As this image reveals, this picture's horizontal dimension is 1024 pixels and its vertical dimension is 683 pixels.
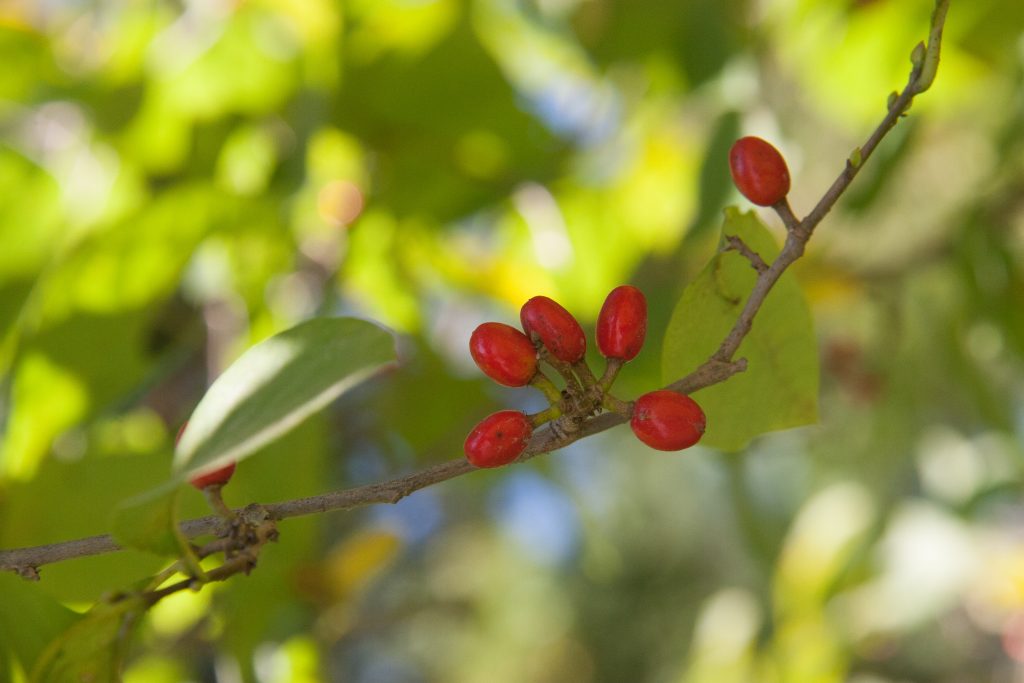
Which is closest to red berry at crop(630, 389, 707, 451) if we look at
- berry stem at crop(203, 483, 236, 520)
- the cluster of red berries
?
the cluster of red berries

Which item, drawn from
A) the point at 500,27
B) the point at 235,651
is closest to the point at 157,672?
the point at 235,651

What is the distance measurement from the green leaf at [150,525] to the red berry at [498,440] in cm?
9

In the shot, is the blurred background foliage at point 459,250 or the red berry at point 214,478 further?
the blurred background foliage at point 459,250

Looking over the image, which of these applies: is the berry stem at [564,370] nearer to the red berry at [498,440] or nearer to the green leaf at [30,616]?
the red berry at [498,440]

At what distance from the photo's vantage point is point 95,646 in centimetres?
32

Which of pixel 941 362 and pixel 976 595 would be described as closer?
pixel 941 362

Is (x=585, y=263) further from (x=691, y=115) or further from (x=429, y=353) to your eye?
(x=691, y=115)

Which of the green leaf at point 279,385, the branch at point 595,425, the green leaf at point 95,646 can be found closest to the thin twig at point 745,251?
the branch at point 595,425

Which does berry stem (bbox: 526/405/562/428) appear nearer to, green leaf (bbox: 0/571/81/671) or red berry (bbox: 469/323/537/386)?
red berry (bbox: 469/323/537/386)

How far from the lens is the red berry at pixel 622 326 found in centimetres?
33

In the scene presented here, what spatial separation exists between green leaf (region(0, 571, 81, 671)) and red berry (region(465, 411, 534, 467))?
168 mm

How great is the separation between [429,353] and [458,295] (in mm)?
143

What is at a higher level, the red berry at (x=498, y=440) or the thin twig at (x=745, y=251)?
the thin twig at (x=745, y=251)

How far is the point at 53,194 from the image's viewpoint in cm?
61
